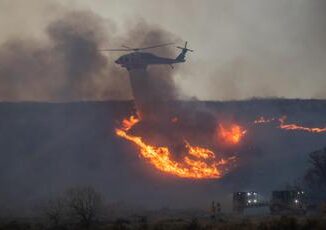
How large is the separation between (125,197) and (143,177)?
6621mm

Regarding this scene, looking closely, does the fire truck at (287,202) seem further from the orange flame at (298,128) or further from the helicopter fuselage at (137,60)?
the orange flame at (298,128)

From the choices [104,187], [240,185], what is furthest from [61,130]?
[240,185]

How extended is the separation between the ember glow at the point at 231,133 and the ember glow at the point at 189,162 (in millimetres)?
5652

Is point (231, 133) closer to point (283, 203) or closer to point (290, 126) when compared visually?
point (290, 126)

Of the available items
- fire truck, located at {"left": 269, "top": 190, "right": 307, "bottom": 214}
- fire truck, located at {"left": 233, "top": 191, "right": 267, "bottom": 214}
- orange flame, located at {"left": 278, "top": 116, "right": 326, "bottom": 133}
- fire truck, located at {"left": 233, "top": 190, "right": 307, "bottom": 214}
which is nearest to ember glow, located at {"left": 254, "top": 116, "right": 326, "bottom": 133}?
orange flame, located at {"left": 278, "top": 116, "right": 326, "bottom": 133}

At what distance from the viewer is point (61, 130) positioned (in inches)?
4879

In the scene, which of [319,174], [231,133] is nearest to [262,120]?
[231,133]

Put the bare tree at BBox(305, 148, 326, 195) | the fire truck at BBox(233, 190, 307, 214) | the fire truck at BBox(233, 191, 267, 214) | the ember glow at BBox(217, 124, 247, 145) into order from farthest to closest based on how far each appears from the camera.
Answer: the ember glow at BBox(217, 124, 247, 145) → the bare tree at BBox(305, 148, 326, 195) → the fire truck at BBox(233, 191, 267, 214) → the fire truck at BBox(233, 190, 307, 214)

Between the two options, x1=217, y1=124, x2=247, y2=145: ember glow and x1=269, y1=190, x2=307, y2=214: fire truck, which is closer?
x1=269, y1=190, x2=307, y2=214: fire truck

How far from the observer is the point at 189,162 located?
10756cm

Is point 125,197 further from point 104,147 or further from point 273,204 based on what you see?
point 273,204

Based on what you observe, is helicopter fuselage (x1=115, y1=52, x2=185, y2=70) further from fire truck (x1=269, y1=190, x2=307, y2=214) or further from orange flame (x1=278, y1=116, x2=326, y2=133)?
fire truck (x1=269, y1=190, x2=307, y2=214)

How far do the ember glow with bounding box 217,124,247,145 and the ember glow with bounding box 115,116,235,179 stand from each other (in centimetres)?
565

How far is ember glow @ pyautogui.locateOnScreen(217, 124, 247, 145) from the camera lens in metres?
115
